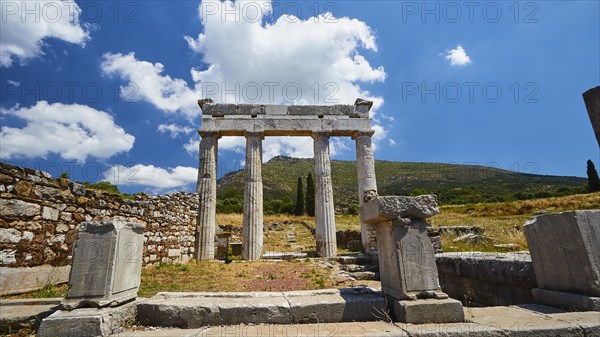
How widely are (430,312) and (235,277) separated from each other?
22.7 ft

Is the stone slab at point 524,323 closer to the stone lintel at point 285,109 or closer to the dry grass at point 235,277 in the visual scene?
the dry grass at point 235,277

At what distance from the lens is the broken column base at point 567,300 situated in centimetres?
349

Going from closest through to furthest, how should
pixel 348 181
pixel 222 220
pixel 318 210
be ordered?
1. pixel 318 210
2. pixel 222 220
3. pixel 348 181

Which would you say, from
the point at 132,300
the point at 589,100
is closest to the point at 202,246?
the point at 132,300

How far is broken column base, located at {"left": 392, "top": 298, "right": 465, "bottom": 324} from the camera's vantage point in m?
3.39

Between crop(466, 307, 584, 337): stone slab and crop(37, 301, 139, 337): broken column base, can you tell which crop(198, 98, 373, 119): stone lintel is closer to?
crop(37, 301, 139, 337): broken column base

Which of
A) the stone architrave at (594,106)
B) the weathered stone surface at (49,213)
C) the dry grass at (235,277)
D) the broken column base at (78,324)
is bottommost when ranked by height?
the dry grass at (235,277)

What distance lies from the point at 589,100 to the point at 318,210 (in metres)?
10.1

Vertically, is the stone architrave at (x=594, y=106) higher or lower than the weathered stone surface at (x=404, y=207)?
higher

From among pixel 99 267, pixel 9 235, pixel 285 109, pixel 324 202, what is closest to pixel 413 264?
pixel 99 267

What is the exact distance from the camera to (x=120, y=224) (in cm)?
383

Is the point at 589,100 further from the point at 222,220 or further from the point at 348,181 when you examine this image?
the point at 348,181

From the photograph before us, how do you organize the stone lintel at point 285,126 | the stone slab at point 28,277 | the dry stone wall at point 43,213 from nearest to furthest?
the stone slab at point 28,277, the dry stone wall at point 43,213, the stone lintel at point 285,126

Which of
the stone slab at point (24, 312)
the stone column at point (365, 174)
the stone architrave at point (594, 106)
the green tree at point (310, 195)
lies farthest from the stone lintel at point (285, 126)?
the green tree at point (310, 195)
